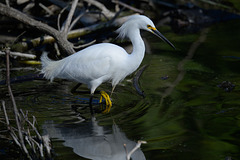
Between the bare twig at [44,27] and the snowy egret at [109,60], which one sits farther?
the bare twig at [44,27]

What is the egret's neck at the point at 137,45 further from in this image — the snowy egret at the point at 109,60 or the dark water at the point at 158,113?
the dark water at the point at 158,113

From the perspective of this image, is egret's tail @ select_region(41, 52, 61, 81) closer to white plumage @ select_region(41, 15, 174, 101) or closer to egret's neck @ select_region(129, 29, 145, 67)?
white plumage @ select_region(41, 15, 174, 101)

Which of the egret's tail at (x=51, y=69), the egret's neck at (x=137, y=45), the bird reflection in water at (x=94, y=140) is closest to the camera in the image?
the bird reflection in water at (x=94, y=140)

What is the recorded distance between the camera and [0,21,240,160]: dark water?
382 centimetres

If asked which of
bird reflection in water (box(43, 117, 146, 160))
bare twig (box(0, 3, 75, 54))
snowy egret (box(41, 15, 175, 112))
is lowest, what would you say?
bird reflection in water (box(43, 117, 146, 160))

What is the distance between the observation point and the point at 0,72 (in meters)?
6.46

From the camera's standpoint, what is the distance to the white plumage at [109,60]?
16.2 feet

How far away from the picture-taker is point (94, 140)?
4.09m

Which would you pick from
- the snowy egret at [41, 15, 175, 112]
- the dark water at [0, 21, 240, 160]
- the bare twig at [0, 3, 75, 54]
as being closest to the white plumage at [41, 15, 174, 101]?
the snowy egret at [41, 15, 175, 112]

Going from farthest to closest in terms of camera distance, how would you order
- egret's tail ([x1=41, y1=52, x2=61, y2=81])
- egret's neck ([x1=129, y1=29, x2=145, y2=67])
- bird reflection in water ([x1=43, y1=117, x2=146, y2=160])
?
egret's tail ([x1=41, y1=52, x2=61, y2=81]) → egret's neck ([x1=129, y1=29, x2=145, y2=67]) → bird reflection in water ([x1=43, y1=117, x2=146, y2=160])

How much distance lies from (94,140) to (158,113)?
1034 millimetres

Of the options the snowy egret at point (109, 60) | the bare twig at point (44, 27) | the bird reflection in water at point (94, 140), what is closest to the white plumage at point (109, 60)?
the snowy egret at point (109, 60)

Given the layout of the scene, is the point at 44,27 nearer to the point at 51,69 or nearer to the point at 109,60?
the point at 51,69

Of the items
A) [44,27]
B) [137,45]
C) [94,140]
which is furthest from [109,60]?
[44,27]
